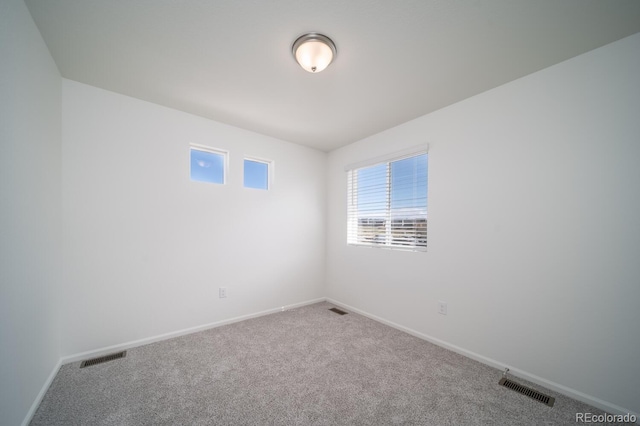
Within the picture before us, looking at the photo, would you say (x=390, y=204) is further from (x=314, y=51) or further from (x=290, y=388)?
(x=290, y=388)

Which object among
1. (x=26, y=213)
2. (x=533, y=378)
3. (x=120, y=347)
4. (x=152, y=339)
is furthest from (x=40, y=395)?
(x=533, y=378)

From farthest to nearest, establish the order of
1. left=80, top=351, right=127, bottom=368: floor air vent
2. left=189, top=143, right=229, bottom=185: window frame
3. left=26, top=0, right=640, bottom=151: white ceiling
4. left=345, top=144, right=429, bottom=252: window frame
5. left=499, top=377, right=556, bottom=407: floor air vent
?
left=189, top=143, right=229, bottom=185: window frame, left=345, top=144, right=429, bottom=252: window frame, left=80, top=351, right=127, bottom=368: floor air vent, left=499, top=377, right=556, bottom=407: floor air vent, left=26, top=0, right=640, bottom=151: white ceiling

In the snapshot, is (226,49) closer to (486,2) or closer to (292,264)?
(486,2)

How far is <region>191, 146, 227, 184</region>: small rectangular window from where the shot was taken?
118 inches

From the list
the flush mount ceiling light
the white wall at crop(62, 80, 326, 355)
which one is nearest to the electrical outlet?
the white wall at crop(62, 80, 326, 355)

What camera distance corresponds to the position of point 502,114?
2260mm

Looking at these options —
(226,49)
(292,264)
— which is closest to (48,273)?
(226,49)

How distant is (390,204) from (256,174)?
1922 mm

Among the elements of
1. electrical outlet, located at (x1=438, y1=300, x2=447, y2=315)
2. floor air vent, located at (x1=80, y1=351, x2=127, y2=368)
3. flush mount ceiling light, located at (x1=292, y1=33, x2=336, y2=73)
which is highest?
flush mount ceiling light, located at (x1=292, y1=33, x2=336, y2=73)

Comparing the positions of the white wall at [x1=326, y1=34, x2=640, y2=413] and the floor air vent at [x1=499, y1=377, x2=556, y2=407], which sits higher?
the white wall at [x1=326, y1=34, x2=640, y2=413]

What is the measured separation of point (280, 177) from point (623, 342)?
143 inches

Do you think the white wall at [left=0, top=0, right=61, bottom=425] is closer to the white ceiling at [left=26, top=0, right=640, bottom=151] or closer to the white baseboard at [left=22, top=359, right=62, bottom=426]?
the white baseboard at [left=22, top=359, right=62, bottom=426]

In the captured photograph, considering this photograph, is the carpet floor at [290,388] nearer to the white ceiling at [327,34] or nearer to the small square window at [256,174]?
the small square window at [256,174]

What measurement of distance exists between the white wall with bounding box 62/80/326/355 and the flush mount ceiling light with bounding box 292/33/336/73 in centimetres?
173
